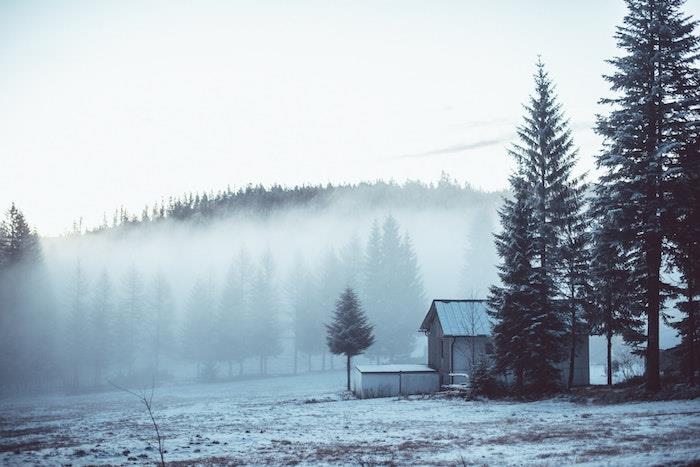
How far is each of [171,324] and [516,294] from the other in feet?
215

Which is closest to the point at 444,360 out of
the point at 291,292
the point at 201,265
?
the point at 291,292

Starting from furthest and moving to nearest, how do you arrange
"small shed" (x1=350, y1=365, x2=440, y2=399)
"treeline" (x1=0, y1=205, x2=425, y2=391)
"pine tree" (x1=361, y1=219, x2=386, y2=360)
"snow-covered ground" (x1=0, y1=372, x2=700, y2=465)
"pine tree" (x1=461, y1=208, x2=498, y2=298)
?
1. "pine tree" (x1=461, y1=208, x2=498, y2=298)
2. "pine tree" (x1=361, y1=219, x2=386, y2=360)
3. "treeline" (x1=0, y1=205, x2=425, y2=391)
4. "small shed" (x1=350, y1=365, x2=440, y2=399)
5. "snow-covered ground" (x1=0, y1=372, x2=700, y2=465)

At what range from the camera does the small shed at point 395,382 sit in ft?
122

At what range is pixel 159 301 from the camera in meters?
76.5

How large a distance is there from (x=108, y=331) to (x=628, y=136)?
222 feet

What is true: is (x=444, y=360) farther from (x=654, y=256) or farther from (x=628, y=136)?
(x=628, y=136)

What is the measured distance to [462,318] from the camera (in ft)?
127

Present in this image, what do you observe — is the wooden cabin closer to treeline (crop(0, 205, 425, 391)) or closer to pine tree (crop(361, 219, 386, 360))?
treeline (crop(0, 205, 425, 391))

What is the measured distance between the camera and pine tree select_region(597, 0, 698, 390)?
72.2ft

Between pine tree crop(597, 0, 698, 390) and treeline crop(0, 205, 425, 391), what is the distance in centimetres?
4911

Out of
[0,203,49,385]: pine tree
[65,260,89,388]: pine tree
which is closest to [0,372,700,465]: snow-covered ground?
[0,203,49,385]: pine tree

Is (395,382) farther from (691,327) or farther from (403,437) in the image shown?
(403,437)

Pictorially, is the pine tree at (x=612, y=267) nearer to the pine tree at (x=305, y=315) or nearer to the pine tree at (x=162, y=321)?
the pine tree at (x=305, y=315)

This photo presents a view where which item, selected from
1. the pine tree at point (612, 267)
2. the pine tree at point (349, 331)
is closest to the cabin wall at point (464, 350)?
the pine tree at point (349, 331)
